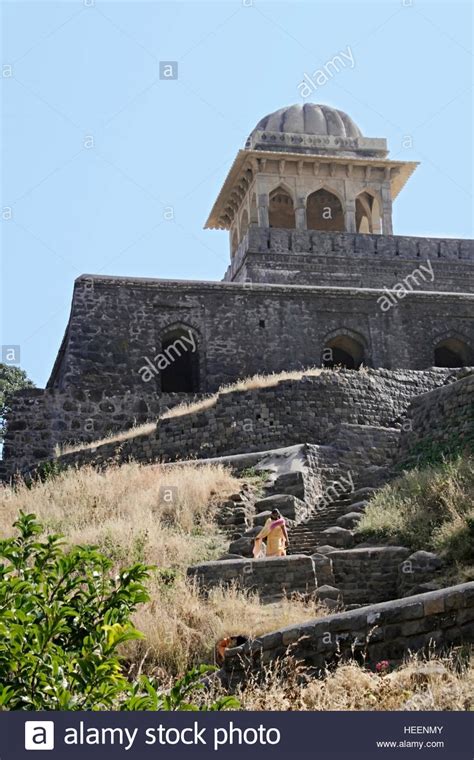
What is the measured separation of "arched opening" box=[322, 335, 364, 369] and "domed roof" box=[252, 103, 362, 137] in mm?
11395

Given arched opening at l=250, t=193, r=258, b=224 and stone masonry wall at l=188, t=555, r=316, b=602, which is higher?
arched opening at l=250, t=193, r=258, b=224

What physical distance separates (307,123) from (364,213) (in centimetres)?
360

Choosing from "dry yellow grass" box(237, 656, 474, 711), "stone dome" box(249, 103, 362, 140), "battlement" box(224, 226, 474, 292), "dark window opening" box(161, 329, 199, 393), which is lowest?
"dry yellow grass" box(237, 656, 474, 711)

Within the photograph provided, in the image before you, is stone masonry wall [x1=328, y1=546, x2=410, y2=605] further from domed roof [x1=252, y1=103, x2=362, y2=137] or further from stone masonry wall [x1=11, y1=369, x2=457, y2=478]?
domed roof [x1=252, y1=103, x2=362, y2=137]

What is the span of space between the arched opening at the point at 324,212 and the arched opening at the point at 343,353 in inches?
415

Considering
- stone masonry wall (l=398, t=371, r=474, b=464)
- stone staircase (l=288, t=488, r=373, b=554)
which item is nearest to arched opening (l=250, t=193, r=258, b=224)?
stone masonry wall (l=398, t=371, r=474, b=464)

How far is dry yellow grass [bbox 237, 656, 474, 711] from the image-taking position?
853 centimetres

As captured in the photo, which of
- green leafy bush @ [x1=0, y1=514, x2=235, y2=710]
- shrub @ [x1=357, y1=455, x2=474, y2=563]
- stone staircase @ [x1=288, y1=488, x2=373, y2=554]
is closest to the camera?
green leafy bush @ [x1=0, y1=514, x2=235, y2=710]

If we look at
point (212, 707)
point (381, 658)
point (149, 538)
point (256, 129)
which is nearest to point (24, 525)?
point (212, 707)

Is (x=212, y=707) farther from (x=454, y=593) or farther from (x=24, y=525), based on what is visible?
(x=454, y=593)

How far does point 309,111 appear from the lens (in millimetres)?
39375

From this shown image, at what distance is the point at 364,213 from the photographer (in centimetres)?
4003

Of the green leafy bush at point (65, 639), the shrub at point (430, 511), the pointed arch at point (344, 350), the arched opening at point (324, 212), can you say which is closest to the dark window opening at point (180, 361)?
the pointed arch at point (344, 350)

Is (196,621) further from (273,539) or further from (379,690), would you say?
(379,690)
